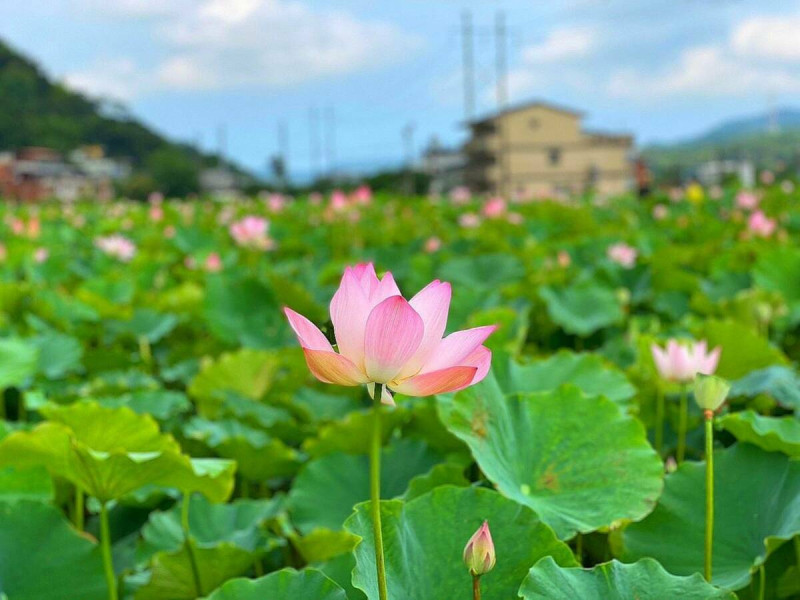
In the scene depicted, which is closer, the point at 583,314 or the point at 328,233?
the point at 583,314

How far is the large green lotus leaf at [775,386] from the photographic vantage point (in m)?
1.16

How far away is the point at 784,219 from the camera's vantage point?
431cm

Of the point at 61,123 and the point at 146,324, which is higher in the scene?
the point at 61,123

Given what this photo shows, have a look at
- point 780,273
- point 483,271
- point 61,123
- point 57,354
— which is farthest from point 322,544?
point 61,123

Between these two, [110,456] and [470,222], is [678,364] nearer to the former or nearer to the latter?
[110,456]

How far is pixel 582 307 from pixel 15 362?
4.26ft

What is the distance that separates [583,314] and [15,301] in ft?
5.24

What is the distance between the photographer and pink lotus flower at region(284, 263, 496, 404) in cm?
56

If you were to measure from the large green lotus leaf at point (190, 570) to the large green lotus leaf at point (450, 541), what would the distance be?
325mm

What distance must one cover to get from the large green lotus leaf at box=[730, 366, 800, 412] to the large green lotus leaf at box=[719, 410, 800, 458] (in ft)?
0.76

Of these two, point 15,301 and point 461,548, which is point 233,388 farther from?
point 15,301

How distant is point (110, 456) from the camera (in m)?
0.87

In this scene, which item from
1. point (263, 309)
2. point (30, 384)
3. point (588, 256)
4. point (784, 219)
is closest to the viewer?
point (30, 384)

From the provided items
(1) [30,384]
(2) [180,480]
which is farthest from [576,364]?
(1) [30,384]
